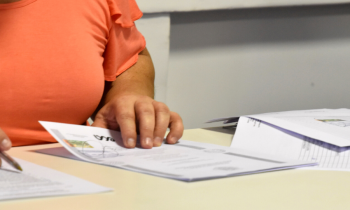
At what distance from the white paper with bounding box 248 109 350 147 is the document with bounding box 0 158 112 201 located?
0.33m

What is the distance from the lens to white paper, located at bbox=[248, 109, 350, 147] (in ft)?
1.64

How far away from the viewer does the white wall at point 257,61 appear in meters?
1.33

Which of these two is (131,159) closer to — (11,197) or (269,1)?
(11,197)

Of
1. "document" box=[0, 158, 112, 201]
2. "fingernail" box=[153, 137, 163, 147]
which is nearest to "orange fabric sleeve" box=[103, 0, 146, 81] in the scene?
"fingernail" box=[153, 137, 163, 147]

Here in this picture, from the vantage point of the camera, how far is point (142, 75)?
2.31 ft

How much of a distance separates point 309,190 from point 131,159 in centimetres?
18

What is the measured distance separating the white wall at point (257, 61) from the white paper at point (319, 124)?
0.71 metres

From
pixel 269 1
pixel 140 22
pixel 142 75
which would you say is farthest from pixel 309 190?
pixel 269 1

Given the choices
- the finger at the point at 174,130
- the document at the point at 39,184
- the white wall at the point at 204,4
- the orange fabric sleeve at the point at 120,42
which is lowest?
Result: the document at the point at 39,184

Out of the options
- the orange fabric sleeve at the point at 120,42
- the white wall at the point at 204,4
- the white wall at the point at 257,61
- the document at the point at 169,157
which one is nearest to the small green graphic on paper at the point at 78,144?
the document at the point at 169,157

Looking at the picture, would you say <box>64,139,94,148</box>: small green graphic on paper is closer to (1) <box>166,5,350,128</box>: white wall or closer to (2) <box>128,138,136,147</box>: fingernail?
(2) <box>128,138,136,147</box>: fingernail

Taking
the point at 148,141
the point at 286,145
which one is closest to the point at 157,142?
the point at 148,141

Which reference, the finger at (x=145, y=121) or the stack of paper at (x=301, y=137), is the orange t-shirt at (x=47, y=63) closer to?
the finger at (x=145, y=121)

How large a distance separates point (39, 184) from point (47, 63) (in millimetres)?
289
